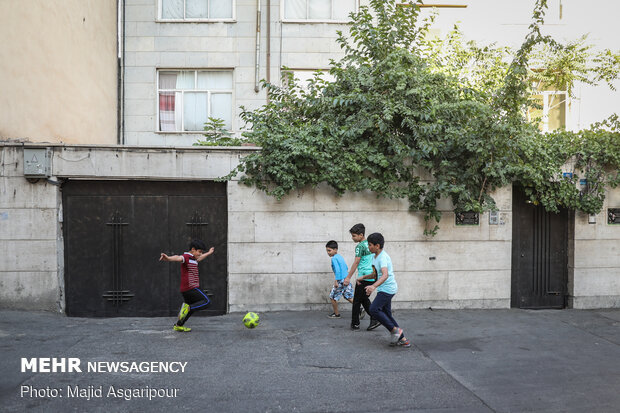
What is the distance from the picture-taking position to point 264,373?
18.1 feet

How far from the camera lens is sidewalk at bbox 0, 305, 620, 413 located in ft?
15.4

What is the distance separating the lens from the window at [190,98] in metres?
14.2

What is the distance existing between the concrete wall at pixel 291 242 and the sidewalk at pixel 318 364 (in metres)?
0.64

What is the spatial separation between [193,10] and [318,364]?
489 inches

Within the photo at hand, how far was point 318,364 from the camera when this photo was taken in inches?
232

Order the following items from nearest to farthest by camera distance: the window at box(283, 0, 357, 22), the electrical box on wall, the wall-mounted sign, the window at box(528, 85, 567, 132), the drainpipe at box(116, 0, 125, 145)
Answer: the electrical box on wall < the wall-mounted sign < the drainpipe at box(116, 0, 125, 145) < the window at box(283, 0, 357, 22) < the window at box(528, 85, 567, 132)

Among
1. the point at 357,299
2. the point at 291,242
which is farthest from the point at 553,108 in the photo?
the point at 357,299

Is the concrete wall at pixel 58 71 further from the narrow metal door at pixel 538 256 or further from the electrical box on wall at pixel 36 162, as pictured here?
the narrow metal door at pixel 538 256

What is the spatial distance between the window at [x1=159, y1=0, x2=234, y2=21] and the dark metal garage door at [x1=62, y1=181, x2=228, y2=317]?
789cm

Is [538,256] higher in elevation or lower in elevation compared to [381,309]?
higher

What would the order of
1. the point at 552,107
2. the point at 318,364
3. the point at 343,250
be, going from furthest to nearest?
the point at 552,107
the point at 343,250
the point at 318,364

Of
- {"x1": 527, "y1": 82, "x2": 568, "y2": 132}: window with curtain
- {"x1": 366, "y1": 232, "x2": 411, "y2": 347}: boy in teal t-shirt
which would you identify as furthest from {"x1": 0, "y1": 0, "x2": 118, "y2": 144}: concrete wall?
{"x1": 527, "y1": 82, "x2": 568, "y2": 132}: window with curtain

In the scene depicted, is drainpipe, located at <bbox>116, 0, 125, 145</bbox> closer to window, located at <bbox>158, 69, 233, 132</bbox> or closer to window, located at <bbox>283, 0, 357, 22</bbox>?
window, located at <bbox>158, 69, 233, 132</bbox>

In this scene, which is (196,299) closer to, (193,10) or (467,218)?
(467,218)
